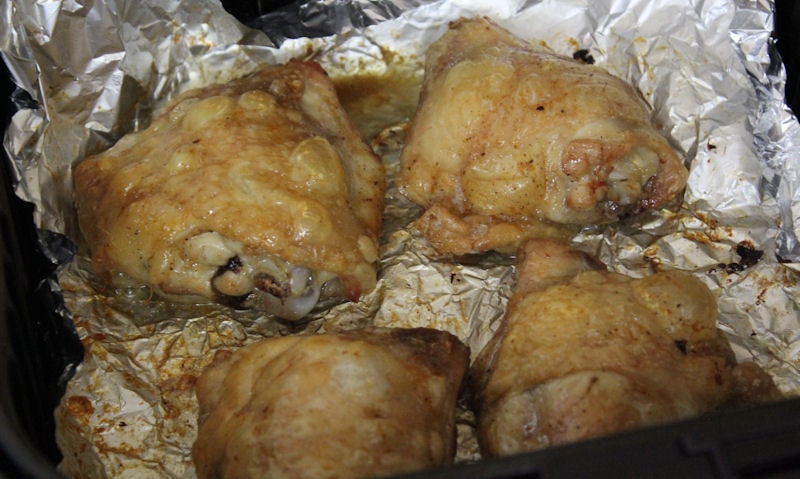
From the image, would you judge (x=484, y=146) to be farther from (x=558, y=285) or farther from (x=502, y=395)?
(x=502, y=395)

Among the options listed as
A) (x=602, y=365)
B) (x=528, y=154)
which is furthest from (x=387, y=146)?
(x=602, y=365)

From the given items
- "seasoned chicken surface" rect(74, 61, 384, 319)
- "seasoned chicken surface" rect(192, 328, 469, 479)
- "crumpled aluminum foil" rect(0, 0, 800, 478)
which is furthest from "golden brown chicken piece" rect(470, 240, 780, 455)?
"seasoned chicken surface" rect(74, 61, 384, 319)

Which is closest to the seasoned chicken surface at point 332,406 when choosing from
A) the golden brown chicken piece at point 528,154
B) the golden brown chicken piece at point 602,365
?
the golden brown chicken piece at point 602,365

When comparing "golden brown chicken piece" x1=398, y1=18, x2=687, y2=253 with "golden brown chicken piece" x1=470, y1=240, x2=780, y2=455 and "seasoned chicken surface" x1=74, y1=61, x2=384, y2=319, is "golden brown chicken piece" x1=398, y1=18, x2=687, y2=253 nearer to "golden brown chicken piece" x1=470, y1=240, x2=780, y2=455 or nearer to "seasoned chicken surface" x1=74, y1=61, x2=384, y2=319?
"seasoned chicken surface" x1=74, y1=61, x2=384, y2=319

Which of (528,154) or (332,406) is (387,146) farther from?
(332,406)

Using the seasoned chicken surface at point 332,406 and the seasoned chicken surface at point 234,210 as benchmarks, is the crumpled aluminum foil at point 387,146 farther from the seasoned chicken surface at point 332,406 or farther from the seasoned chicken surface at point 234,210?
the seasoned chicken surface at point 332,406

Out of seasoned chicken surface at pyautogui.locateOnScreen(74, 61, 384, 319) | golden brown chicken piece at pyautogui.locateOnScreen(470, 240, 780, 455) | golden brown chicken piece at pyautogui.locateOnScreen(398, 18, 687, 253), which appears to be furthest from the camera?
golden brown chicken piece at pyautogui.locateOnScreen(398, 18, 687, 253)

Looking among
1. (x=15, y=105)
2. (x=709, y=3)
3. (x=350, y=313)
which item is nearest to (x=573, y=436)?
(x=350, y=313)
